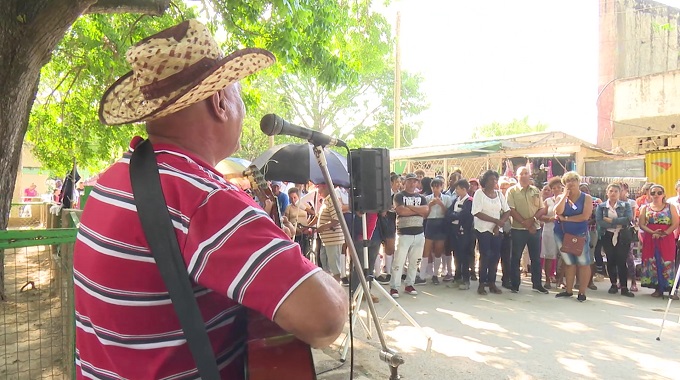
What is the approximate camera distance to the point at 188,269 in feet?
3.14

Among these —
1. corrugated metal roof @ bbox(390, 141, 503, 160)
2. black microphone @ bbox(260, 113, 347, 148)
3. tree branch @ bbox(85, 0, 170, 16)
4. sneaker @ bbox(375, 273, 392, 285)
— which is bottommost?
sneaker @ bbox(375, 273, 392, 285)

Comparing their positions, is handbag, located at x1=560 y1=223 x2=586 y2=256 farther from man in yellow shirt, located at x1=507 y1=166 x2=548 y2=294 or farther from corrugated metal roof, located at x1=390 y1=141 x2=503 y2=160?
corrugated metal roof, located at x1=390 y1=141 x2=503 y2=160

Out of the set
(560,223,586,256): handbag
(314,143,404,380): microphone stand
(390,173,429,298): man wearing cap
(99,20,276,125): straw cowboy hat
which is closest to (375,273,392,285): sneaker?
(390,173,429,298): man wearing cap

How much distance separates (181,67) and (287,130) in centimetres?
109

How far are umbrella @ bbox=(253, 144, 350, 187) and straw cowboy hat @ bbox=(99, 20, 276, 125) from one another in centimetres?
574

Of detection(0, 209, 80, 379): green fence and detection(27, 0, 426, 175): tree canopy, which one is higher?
detection(27, 0, 426, 175): tree canopy

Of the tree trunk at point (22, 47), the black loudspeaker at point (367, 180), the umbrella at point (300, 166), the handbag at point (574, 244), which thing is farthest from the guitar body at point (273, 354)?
the handbag at point (574, 244)

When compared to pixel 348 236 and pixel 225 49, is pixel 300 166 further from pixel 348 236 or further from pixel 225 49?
pixel 348 236

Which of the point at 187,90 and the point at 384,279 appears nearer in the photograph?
the point at 187,90

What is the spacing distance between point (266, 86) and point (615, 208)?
825 inches

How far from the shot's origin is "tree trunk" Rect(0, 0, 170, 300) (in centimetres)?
427

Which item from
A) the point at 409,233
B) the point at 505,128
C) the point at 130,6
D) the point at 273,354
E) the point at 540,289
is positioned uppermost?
the point at 505,128

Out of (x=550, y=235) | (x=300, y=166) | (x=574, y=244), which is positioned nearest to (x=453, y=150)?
(x=550, y=235)

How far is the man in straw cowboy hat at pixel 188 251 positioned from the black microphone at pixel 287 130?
2.87 ft
